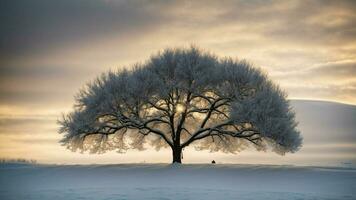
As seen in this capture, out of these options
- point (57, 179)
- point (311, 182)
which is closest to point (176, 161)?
point (57, 179)

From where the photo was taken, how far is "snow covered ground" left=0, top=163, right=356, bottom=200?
93.2 feet

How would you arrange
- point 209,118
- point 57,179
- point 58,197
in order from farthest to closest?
1. point 209,118
2. point 57,179
3. point 58,197

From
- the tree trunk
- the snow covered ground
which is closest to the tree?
the tree trunk

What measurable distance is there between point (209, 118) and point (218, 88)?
4.23m

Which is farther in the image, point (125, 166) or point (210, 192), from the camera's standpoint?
point (125, 166)

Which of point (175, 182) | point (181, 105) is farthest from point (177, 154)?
point (175, 182)

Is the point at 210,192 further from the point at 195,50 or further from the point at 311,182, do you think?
the point at 195,50

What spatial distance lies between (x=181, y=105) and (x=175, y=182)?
997 centimetres

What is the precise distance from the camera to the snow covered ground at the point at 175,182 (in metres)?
28.4

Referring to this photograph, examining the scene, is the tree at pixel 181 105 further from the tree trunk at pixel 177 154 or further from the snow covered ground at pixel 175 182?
the snow covered ground at pixel 175 182

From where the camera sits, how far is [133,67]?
44562 mm

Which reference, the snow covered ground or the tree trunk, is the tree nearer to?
the tree trunk

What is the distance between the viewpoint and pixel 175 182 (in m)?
35.2

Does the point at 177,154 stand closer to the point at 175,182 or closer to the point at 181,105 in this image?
the point at 181,105
